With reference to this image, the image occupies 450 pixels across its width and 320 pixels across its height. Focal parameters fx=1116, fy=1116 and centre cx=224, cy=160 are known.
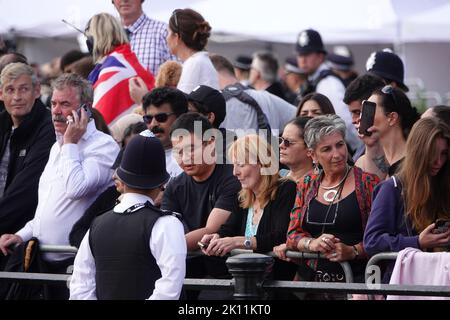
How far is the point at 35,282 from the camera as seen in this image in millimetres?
7703

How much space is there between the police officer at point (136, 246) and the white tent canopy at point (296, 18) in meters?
8.35

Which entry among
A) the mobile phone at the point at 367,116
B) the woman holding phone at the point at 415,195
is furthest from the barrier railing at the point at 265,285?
the mobile phone at the point at 367,116

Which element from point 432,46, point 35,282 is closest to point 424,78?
point 432,46

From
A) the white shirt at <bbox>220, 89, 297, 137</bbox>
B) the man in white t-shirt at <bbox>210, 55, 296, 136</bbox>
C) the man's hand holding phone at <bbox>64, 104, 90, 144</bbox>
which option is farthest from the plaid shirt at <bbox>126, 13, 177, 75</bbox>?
the man's hand holding phone at <bbox>64, 104, 90, 144</bbox>

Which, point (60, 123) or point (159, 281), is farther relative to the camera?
point (60, 123)

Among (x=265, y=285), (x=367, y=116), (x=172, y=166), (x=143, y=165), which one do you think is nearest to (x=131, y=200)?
(x=143, y=165)

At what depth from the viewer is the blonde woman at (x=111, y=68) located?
10.3 metres

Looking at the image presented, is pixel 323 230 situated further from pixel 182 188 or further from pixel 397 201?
pixel 182 188

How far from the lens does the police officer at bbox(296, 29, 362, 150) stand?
1109cm

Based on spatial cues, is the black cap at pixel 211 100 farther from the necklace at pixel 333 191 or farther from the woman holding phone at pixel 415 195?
the woman holding phone at pixel 415 195

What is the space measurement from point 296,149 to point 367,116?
1.99ft

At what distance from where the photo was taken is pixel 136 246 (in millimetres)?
6316

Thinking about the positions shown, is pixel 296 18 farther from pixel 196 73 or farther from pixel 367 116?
pixel 367 116
